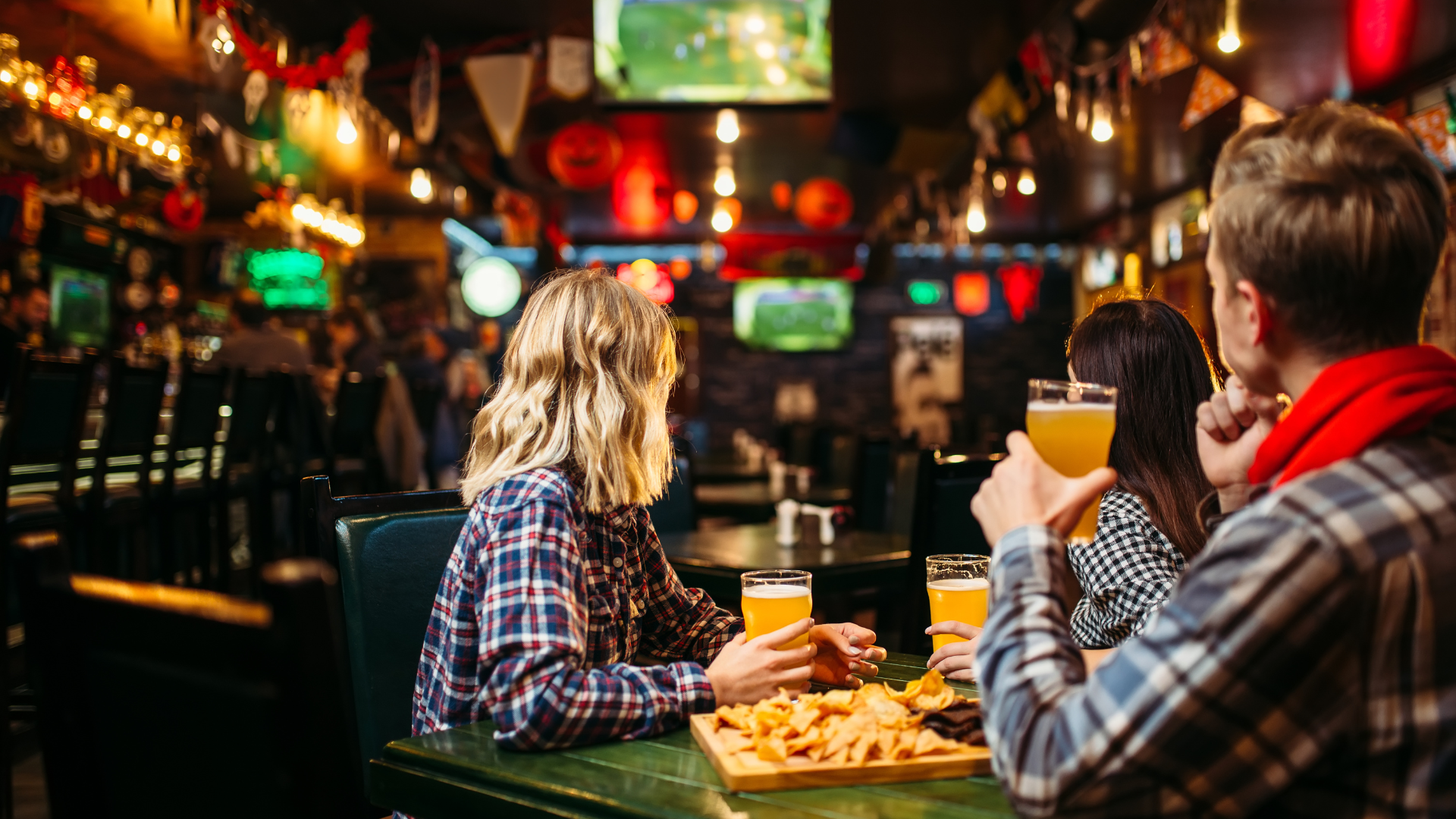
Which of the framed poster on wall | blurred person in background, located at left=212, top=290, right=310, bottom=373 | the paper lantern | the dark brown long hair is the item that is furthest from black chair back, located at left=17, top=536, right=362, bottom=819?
the framed poster on wall

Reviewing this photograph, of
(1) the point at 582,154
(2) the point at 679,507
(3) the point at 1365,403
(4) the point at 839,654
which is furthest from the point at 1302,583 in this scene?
(1) the point at 582,154

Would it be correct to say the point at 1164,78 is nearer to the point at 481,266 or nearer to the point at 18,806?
the point at 481,266

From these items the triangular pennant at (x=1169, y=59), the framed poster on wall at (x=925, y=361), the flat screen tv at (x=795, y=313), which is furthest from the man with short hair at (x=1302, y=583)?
the framed poster on wall at (x=925, y=361)

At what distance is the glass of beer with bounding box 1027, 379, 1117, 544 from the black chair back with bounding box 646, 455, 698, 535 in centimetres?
217

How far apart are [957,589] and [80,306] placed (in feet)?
30.6

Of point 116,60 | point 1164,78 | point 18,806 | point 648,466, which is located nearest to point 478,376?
point 116,60

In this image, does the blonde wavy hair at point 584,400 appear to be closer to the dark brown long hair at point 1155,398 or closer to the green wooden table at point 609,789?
the green wooden table at point 609,789

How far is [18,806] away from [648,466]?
237cm

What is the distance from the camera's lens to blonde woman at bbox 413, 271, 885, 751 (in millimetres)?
1123

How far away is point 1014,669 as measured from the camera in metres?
0.86

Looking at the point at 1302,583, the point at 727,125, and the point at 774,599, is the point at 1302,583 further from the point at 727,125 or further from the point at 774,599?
the point at 727,125

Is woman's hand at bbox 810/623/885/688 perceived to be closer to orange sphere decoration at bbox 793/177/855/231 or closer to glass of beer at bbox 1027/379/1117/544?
glass of beer at bbox 1027/379/1117/544

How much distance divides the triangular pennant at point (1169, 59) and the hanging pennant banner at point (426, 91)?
3.37m

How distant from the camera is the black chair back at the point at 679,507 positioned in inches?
129
